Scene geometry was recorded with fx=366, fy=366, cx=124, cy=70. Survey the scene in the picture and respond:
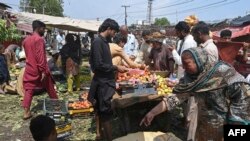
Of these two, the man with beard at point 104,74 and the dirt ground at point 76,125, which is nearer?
the dirt ground at point 76,125

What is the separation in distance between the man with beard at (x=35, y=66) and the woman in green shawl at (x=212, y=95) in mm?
4542

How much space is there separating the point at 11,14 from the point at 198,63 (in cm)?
2413

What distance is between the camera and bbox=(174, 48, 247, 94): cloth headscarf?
12.4 ft

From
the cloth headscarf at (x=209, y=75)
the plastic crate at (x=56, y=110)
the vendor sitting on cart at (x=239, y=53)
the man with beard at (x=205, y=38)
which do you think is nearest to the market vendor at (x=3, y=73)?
the plastic crate at (x=56, y=110)

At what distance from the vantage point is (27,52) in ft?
26.0

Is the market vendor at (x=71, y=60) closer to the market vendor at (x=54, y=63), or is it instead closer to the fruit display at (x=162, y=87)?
the market vendor at (x=54, y=63)

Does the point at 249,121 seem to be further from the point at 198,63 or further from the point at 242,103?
the point at 198,63

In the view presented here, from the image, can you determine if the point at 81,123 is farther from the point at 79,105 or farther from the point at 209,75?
the point at 209,75

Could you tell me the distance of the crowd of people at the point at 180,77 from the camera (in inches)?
150

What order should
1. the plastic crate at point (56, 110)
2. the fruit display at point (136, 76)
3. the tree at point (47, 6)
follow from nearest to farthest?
1. the fruit display at point (136, 76)
2. the plastic crate at point (56, 110)
3. the tree at point (47, 6)

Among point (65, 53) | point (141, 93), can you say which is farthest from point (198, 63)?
point (65, 53)

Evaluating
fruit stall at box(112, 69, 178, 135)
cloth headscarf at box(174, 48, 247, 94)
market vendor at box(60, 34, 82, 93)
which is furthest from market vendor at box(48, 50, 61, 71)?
cloth headscarf at box(174, 48, 247, 94)

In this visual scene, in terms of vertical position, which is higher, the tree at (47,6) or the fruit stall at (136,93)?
the tree at (47,6)

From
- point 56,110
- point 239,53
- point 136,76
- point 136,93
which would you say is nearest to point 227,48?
point 239,53
